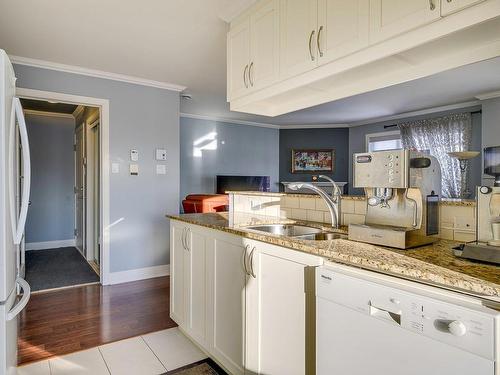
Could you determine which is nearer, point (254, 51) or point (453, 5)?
point (453, 5)

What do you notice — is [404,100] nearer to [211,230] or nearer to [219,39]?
[219,39]

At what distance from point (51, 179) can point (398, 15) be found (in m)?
5.83

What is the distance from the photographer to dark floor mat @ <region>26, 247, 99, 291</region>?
3725 millimetres

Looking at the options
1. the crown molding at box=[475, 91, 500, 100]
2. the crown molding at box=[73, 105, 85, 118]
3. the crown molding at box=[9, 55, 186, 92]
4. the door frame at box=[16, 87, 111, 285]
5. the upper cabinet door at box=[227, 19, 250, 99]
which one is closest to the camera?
the upper cabinet door at box=[227, 19, 250, 99]

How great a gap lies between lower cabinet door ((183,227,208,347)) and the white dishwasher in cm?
100

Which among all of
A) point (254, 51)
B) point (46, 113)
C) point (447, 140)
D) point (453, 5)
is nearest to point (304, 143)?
point (447, 140)

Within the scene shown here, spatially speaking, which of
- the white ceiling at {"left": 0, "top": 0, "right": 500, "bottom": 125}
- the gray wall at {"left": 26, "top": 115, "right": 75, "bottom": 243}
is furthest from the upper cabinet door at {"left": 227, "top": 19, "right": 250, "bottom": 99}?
the gray wall at {"left": 26, "top": 115, "right": 75, "bottom": 243}

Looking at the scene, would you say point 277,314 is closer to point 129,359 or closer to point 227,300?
point 227,300

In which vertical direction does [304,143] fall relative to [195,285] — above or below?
above

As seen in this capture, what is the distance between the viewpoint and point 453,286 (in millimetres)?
884

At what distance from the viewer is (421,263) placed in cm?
105

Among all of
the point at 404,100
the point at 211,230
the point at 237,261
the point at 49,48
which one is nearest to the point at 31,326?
the point at 211,230

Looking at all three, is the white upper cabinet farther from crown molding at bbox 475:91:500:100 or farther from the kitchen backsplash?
crown molding at bbox 475:91:500:100

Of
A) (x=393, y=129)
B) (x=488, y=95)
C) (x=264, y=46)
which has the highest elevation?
(x=488, y=95)
